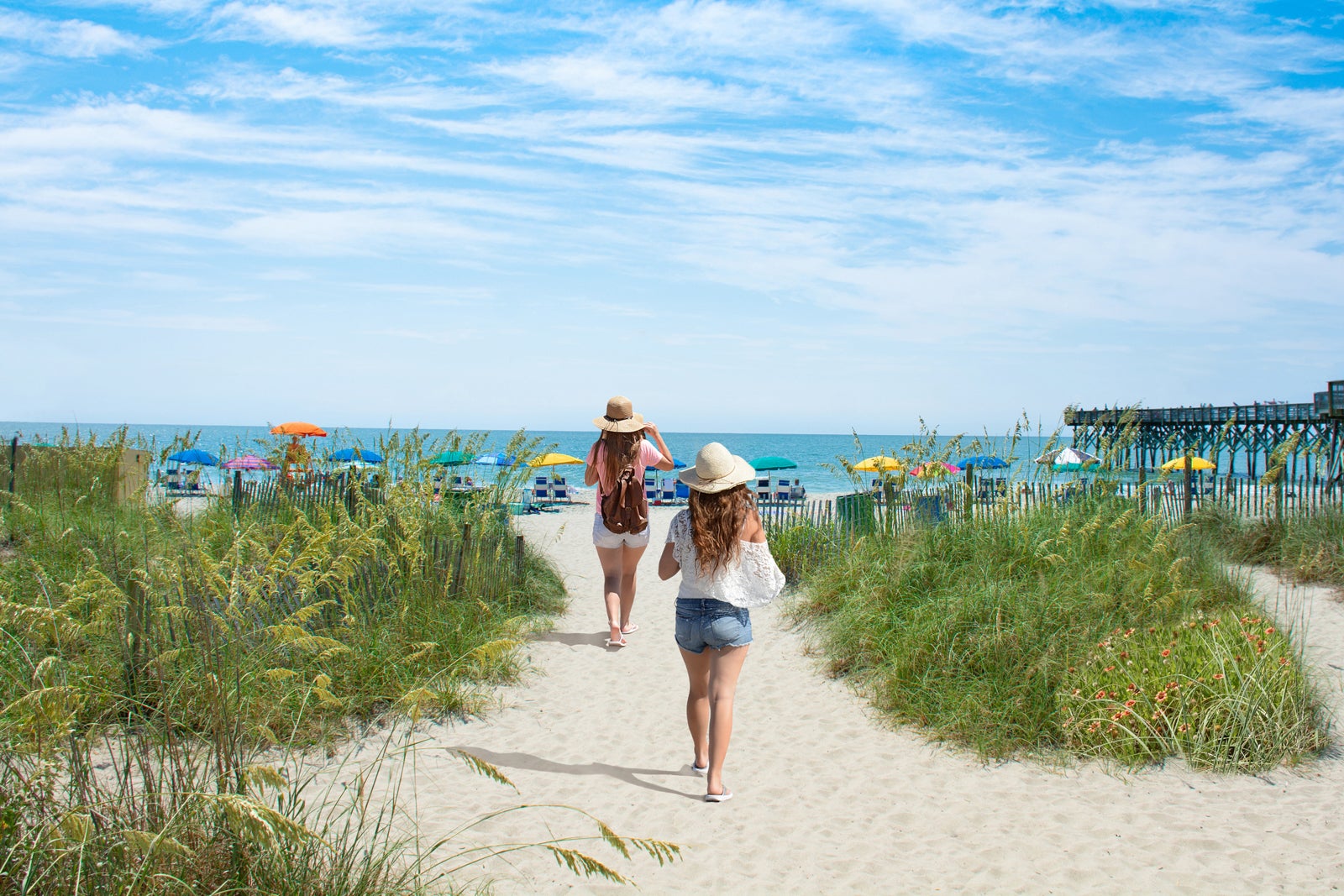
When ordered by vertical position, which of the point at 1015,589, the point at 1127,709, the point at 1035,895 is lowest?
the point at 1035,895

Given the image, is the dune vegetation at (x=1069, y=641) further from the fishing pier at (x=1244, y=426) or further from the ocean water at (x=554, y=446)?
the fishing pier at (x=1244, y=426)

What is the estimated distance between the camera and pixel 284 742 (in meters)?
4.32

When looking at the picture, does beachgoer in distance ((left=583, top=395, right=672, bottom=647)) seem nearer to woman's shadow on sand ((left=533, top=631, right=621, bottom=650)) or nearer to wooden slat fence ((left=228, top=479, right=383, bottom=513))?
woman's shadow on sand ((left=533, top=631, right=621, bottom=650))

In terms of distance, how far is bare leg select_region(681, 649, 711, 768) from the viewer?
3.99 meters

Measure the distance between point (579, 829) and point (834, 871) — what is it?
3.54ft

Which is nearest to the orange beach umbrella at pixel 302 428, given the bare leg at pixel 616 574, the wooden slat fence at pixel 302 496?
the wooden slat fence at pixel 302 496

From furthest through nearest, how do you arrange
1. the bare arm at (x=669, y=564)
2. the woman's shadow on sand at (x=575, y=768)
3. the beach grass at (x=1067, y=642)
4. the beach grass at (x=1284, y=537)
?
the beach grass at (x=1284, y=537)
the beach grass at (x=1067, y=642)
the woman's shadow on sand at (x=575, y=768)
the bare arm at (x=669, y=564)

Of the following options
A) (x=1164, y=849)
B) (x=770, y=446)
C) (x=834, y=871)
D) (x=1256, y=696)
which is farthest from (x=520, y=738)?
(x=770, y=446)

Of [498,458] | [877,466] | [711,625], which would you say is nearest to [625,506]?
[711,625]

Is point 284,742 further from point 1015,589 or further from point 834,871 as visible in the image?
point 1015,589

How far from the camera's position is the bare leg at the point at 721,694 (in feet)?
12.8

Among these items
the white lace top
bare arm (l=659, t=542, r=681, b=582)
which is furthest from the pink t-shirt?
the white lace top

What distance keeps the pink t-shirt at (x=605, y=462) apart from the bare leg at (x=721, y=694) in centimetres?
240

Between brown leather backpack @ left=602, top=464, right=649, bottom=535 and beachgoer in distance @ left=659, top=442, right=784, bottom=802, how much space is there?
217cm
